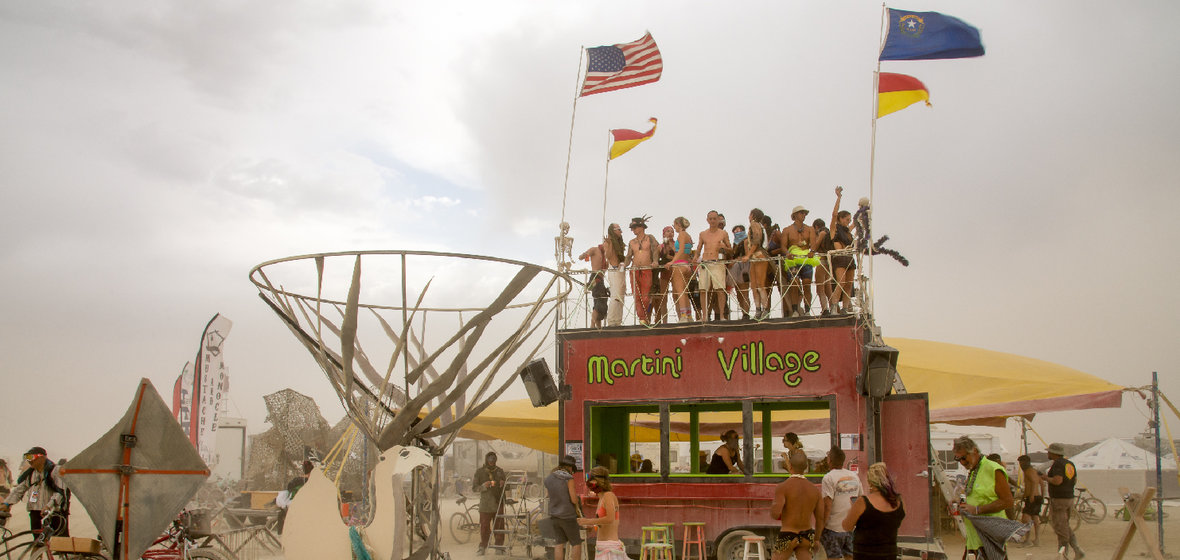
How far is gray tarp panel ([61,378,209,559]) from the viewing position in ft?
22.5

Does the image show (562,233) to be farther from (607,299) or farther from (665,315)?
(665,315)

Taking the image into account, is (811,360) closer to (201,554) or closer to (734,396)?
(734,396)

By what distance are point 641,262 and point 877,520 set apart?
7516 millimetres

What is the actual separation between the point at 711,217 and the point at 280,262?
6829 millimetres

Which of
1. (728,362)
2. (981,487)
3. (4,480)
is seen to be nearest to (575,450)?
(728,362)

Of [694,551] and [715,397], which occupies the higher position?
[715,397]

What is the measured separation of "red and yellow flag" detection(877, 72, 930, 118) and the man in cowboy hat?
20.5 feet

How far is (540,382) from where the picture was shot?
13.4 m

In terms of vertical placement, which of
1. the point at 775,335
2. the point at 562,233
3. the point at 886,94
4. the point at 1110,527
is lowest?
the point at 1110,527

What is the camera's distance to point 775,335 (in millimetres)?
13125

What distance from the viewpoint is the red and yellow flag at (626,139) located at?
685 inches

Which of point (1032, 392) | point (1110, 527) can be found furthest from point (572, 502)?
point (1110, 527)

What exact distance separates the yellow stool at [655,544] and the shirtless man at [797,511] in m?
2.64

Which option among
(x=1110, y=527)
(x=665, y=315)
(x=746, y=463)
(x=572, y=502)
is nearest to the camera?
(x=572, y=502)
